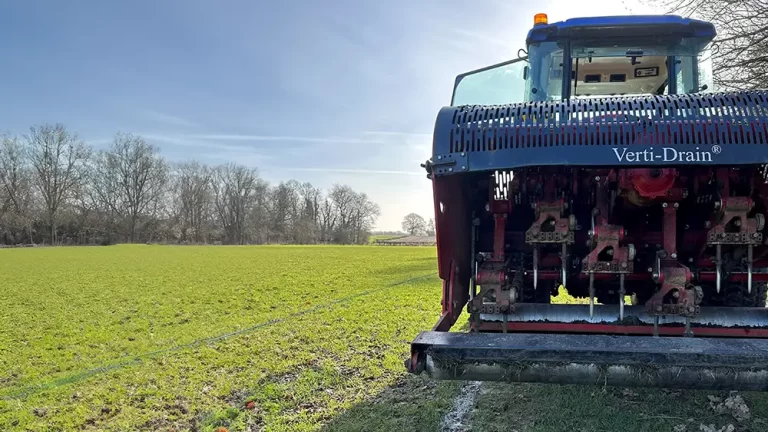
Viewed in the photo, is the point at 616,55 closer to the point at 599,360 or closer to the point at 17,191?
the point at 599,360

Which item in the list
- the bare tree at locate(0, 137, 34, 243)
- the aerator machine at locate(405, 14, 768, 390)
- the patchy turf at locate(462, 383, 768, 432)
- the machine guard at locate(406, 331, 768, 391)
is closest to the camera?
the machine guard at locate(406, 331, 768, 391)

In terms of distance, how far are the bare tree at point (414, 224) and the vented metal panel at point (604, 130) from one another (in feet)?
325

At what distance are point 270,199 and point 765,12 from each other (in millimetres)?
80547

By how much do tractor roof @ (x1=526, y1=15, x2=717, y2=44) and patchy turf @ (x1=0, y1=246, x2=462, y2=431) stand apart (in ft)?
10.6

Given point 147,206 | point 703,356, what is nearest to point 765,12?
point 703,356

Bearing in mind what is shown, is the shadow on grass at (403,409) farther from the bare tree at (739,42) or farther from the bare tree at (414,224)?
the bare tree at (414,224)

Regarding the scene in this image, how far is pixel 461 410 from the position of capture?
3812 mm

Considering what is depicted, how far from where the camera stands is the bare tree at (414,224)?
10354 cm

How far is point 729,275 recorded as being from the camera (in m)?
3.32

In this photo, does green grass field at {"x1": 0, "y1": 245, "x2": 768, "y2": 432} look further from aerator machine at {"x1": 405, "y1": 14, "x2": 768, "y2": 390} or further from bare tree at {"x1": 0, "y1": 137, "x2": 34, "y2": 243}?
bare tree at {"x1": 0, "y1": 137, "x2": 34, "y2": 243}

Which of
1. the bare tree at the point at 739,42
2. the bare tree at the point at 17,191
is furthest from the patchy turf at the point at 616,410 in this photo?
the bare tree at the point at 17,191

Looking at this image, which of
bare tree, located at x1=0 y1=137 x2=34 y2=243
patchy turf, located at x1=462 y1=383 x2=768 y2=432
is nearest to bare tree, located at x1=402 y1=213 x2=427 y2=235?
bare tree, located at x1=0 y1=137 x2=34 y2=243

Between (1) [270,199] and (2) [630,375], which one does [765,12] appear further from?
(1) [270,199]

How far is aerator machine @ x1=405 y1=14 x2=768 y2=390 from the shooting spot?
7.93 ft
